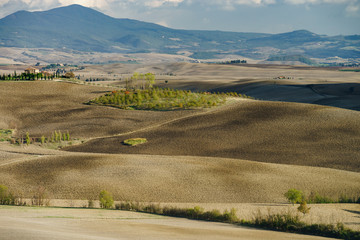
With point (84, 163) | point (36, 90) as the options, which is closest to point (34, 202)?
point (84, 163)

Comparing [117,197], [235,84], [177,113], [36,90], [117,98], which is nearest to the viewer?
[117,197]

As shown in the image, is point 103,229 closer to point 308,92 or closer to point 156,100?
point 156,100

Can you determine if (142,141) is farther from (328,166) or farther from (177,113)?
(328,166)

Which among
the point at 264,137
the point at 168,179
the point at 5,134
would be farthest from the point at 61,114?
the point at 168,179

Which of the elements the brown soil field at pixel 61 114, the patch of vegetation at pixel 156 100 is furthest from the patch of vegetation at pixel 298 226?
the patch of vegetation at pixel 156 100

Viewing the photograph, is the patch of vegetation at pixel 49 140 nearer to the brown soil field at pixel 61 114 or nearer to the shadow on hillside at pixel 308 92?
the brown soil field at pixel 61 114

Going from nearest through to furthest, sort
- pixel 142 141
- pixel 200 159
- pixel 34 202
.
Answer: pixel 34 202 < pixel 200 159 < pixel 142 141

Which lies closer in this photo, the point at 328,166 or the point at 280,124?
the point at 328,166
